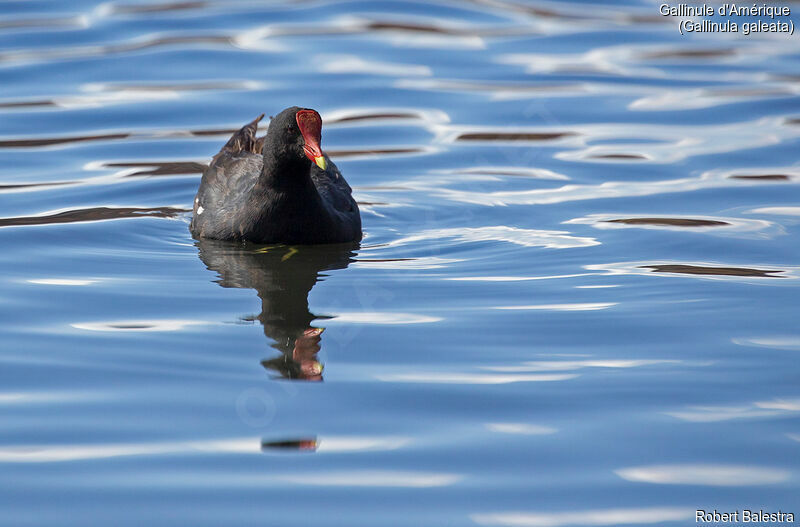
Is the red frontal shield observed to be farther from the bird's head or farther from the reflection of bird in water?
the reflection of bird in water

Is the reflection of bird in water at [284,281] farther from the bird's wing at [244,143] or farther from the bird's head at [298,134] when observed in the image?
the bird's wing at [244,143]

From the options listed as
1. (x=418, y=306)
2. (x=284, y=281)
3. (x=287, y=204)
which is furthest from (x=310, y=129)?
(x=418, y=306)

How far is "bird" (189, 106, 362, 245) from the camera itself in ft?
26.1

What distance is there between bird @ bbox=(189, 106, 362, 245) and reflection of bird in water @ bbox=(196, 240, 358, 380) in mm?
81

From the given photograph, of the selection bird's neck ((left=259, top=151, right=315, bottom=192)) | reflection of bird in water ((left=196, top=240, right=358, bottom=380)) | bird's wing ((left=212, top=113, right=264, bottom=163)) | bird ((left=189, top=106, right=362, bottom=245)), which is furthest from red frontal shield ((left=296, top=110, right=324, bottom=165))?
bird's wing ((left=212, top=113, right=264, bottom=163))

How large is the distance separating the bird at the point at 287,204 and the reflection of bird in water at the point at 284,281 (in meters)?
0.08

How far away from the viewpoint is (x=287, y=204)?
8102 millimetres

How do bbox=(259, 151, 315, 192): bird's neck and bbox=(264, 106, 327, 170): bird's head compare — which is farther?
bbox=(259, 151, 315, 192): bird's neck

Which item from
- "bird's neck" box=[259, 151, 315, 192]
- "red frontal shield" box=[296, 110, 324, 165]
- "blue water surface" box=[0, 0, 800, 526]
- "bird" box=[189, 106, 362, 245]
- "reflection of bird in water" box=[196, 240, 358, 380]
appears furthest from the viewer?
"bird's neck" box=[259, 151, 315, 192]

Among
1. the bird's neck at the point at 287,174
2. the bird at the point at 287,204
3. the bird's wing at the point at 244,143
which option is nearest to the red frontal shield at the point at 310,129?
the bird at the point at 287,204

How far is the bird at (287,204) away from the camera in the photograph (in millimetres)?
7949

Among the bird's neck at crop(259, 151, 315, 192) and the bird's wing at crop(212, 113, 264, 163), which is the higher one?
the bird's wing at crop(212, 113, 264, 163)

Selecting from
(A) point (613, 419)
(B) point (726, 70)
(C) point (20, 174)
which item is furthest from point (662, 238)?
(B) point (726, 70)

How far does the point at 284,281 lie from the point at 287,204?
875 mm
